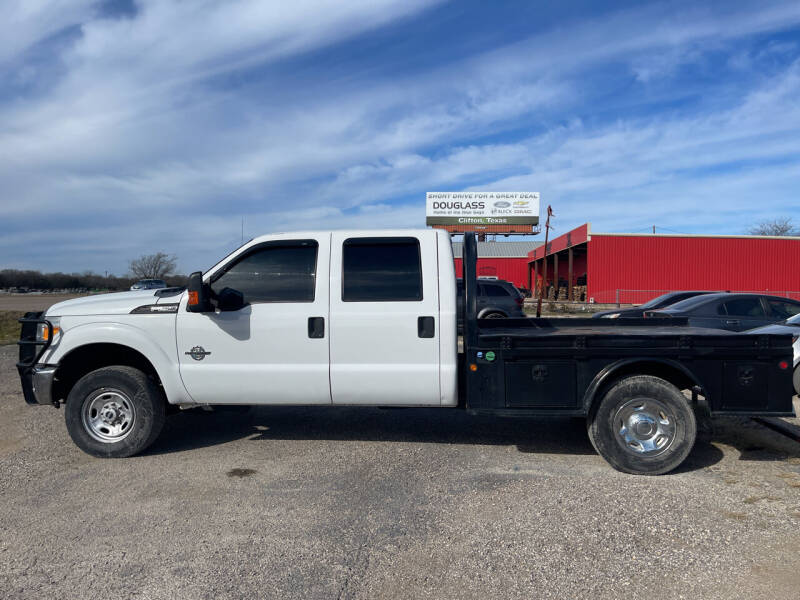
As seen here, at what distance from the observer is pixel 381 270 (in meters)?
4.95

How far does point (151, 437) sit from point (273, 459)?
112cm

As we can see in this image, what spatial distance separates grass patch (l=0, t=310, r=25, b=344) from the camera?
1623cm

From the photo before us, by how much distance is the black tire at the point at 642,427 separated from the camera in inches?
179

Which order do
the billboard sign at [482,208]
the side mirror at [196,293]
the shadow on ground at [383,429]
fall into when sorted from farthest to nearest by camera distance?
the billboard sign at [482,208] → the shadow on ground at [383,429] → the side mirror at [196,293]

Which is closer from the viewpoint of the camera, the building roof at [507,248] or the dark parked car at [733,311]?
the dark parked car at [733,311]

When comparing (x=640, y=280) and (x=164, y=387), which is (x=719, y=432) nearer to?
(x=164, y=387)

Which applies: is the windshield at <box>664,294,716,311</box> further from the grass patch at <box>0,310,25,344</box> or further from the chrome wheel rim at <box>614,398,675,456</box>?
the grass patch at <box>0,310,25,344</box>

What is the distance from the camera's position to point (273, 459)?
5078 mm

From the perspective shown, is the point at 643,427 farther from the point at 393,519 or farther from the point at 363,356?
the point at 363,356

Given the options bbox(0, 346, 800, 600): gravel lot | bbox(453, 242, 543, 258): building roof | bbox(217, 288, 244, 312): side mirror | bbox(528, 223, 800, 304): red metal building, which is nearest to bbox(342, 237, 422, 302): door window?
bbox(217, 288, 244, 312): side mirror

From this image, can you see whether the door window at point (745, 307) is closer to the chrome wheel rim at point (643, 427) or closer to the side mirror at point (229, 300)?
the chrome wheel rim at point (643, 427)

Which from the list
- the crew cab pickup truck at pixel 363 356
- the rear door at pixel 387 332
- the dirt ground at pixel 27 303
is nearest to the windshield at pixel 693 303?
the crew cab pickup truck at pixel 363 356

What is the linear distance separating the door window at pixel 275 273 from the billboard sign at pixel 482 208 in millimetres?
45319

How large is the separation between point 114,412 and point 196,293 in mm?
1430
